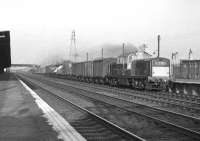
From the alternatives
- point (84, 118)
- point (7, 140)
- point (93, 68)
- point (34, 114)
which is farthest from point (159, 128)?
point (93, 68)

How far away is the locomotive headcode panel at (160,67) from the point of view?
30281mm

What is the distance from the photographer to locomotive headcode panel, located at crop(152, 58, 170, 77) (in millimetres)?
30281

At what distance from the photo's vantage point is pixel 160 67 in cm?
3069

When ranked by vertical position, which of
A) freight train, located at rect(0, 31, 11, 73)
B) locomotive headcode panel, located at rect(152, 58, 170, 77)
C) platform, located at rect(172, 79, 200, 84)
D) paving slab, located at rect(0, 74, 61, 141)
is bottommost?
paving slab, located at rect(0, 74, 61, 141)

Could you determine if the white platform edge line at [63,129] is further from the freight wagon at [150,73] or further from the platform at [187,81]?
the platform at [187,81]

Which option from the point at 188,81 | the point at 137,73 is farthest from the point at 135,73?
the point at 188,81

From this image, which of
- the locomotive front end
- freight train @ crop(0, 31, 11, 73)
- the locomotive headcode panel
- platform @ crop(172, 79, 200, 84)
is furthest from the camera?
freight train @ crop(0, 31, 11, 73)

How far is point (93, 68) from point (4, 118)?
34766 mm

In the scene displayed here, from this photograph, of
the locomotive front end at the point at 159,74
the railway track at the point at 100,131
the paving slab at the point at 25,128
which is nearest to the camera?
the railway track at the point at 100,131

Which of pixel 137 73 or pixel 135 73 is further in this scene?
pixel 135 73

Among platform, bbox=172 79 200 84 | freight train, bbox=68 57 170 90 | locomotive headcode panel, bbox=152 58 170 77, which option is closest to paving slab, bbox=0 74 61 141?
freight train, bbox=68 57 170 90

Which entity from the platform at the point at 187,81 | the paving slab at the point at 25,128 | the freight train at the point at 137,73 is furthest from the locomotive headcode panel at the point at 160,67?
the paving slab at the point at 25,128

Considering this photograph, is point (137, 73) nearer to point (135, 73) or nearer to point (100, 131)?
point (135, 73)

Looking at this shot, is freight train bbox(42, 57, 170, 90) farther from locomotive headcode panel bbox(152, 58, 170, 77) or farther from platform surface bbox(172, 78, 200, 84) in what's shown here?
platform surface bbox(172, 78, 200, 84)
